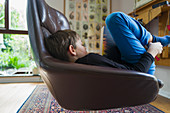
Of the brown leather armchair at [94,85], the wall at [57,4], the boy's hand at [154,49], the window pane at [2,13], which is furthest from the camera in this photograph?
the wall at [57,4]

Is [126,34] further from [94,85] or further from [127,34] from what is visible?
[94,85]

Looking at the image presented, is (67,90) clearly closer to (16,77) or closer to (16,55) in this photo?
(16,77)

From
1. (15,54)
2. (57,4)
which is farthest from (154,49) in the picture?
(15,54)

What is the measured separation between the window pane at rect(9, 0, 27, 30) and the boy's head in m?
2.80

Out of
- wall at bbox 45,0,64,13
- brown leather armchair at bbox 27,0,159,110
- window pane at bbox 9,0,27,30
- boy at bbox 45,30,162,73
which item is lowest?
brown leather armchair at bbox 27,0,159,110

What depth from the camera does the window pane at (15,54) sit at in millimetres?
3105

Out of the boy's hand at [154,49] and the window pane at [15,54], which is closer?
the boy's hand at [154,49]

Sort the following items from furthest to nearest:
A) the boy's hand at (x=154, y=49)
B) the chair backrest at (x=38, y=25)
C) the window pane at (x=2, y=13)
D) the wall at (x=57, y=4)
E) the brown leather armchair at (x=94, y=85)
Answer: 1. the wall at (x=57, y=4)
2. the window pane at (x=2, y=13)
3. the boy's hand at (x=154, y=49)
4. the chair backrest at (x=38, y=25)
5. the brown leather armchair at (x=94, y=85)

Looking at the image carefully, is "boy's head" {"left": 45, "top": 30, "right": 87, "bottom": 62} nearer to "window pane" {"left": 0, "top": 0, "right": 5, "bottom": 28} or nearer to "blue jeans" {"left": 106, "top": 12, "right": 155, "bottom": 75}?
"blue jeans" {"left": 106, "top": 12, "right": 155, "bottom": 75}

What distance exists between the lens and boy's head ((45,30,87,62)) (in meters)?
0.70

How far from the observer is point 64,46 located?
702mm

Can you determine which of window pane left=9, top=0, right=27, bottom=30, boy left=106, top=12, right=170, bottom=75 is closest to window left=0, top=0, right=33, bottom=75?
window pane left=9, top=0, right=27, bottom=30

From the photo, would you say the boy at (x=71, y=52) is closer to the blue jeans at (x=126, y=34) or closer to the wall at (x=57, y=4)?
the blue jeans at (x=126, y=34)

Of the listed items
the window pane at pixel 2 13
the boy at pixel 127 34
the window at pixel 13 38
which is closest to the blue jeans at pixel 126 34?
the boy at pixel 127 34
